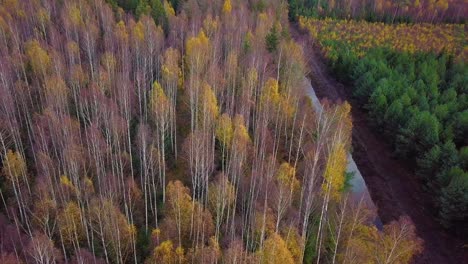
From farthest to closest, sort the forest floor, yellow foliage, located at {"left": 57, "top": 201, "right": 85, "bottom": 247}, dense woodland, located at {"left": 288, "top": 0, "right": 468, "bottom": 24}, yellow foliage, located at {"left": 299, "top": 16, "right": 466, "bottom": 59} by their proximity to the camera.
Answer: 1. dense woodland, located at {"left": 288, "top": 0, "right": 468, "bottom": 24}
2. yellow foliage, located at {"left": 299, "top": 16, "right": 466, "bottom": 59}
3. the forest floor
4. yellow foliage, located at {"left": 57, "top": 201, "right": 85, "bottom": 247}

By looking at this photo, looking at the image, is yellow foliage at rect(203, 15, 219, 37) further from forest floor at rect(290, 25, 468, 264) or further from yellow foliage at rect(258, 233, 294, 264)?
yellow foliage at rect(258, 233, 294, 264)

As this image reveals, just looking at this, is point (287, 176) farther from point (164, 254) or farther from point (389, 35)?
point (389, 35)

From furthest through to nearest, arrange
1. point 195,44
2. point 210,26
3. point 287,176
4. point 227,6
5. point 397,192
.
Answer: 1. point 227,6
2. point 210,26
3. point 195,44
4. point 397,192
5. point 287,176

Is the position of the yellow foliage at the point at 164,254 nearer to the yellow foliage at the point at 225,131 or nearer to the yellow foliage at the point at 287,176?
the yellow foliage at the point at 287,176

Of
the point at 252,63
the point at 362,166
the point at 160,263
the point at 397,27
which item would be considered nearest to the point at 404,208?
the point at 362,166

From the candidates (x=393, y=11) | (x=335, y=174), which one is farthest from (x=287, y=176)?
(x=393, y=11)

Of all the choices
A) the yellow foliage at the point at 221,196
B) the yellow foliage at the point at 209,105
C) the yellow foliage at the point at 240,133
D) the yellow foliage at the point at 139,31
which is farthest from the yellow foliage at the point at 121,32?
the yellow foliage at the point at 221,196

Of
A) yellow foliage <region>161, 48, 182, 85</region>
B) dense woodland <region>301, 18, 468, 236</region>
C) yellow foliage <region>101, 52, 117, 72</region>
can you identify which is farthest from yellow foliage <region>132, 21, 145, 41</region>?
Result: dense woodland <region>301, 18, 468, 236</region>
